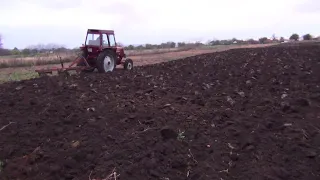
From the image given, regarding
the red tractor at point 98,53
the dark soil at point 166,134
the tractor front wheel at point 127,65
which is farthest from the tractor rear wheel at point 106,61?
the dark soil at point 166,134

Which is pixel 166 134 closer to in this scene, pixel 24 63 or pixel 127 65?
pixel 127 65

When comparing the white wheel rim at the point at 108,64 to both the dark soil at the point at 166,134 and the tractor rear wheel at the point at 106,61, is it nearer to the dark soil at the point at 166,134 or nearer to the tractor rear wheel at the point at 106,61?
the tractor rear wheel at the point at 106,61

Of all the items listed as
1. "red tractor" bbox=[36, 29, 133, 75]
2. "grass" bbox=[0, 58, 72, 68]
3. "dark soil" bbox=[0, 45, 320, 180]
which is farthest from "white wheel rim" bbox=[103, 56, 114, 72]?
"grass" bbox=[0, 58, 72, 68]

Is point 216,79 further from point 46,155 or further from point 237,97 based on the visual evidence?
point 46,155

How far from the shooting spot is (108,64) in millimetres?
13820

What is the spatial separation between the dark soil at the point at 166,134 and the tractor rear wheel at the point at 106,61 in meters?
4.93

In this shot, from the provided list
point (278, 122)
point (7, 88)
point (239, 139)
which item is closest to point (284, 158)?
point (239, 139)

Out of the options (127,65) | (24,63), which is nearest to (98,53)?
(127,65)

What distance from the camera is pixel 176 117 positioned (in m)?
5.92

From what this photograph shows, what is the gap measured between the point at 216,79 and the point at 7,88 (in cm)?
562

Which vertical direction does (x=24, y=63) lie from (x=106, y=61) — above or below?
below

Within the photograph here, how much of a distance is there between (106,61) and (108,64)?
0.71 ft

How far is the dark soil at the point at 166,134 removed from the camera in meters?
4.20

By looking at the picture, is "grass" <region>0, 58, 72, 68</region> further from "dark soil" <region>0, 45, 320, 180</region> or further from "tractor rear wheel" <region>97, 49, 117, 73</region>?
"dark soil" <region>0, 45, 320, 180</region>
